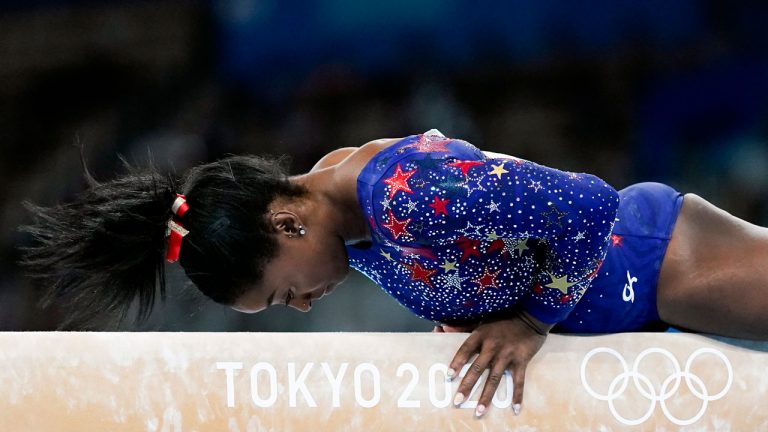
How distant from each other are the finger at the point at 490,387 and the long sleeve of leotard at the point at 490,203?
22cm

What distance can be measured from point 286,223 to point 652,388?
2.73 feet

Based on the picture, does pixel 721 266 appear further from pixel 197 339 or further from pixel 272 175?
pixel 197 339

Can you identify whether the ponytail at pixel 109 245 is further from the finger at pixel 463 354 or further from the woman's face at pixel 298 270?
the finger at pixel 463 354

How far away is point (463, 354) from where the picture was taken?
1.70 m

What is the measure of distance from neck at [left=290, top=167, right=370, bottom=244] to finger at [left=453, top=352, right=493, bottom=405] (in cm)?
34

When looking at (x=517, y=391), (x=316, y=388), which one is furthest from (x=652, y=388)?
(x=316, y=388)

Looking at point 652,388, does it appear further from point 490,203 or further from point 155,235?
point 155,235

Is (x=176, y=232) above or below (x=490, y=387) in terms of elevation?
above

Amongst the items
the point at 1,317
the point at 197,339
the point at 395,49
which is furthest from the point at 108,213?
the point at 395,49

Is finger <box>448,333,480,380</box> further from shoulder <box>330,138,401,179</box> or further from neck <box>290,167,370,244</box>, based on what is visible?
shoulder <box>330,138,401,179</box>

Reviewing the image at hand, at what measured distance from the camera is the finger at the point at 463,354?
1.69m

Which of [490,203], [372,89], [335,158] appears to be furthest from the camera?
[372,89]

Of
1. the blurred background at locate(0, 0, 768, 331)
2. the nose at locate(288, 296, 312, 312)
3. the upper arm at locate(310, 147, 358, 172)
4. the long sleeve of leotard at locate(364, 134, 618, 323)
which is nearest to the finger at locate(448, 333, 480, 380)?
the long sleeve of leotard at locate(364, 134, 618, 323)

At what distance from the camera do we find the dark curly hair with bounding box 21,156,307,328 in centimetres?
167
